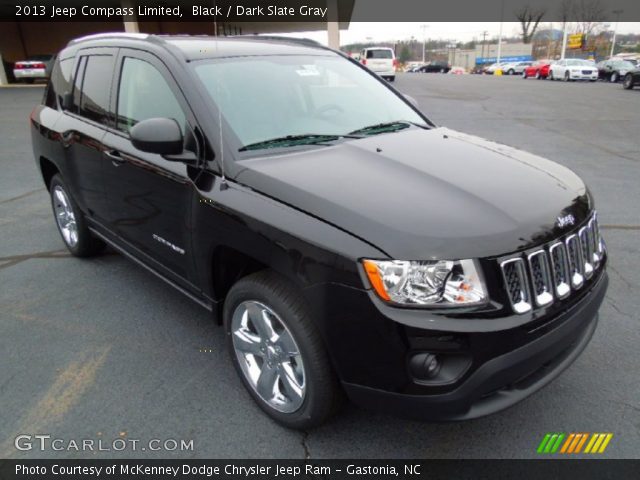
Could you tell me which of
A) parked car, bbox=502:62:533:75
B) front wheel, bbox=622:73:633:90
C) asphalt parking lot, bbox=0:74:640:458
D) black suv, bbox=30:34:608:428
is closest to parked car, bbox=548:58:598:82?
front wheel, bbox=622:73:633:90

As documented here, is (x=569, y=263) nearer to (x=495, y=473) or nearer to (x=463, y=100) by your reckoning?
(x=495, y=473)

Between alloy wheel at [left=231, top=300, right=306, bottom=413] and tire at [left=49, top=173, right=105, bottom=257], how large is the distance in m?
2.39

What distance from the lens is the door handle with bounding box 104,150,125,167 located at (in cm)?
333

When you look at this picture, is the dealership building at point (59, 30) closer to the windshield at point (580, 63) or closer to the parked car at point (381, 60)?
the parked car at point (381, 60)

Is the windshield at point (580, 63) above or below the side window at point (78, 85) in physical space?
above

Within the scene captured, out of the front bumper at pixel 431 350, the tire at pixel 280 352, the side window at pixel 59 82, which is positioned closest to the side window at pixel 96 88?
the side window at pixel 59 82

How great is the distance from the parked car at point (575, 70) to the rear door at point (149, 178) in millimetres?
35630

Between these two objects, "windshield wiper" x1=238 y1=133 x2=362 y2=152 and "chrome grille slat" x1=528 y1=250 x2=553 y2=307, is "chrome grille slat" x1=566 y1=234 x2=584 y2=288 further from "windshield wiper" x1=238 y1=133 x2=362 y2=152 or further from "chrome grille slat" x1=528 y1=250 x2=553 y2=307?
"windshield wiper" x1=238 y1=133 x2=362 y2=152

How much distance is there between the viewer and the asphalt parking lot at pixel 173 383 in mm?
2453

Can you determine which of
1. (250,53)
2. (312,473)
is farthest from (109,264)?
(312,473)

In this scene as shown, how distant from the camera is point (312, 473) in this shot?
230 centimetres

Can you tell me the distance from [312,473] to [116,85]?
9.18ft

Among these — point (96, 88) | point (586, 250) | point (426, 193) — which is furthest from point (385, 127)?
point (96, 88)

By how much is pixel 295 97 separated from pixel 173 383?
6.14ft
